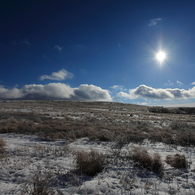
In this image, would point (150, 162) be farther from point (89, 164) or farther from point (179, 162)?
point (89, 164)

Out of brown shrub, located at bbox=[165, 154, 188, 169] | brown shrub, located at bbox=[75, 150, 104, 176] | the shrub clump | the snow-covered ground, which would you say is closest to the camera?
the snow-covered ground

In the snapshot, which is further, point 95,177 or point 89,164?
point 89,164

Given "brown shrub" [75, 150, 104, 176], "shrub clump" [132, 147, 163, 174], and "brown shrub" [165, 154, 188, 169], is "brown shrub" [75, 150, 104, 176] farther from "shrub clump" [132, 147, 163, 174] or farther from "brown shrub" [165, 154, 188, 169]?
"brown shrub" [165, 154, 188, 169]

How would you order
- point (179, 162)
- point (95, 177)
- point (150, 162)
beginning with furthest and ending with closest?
point (179, 162) < point (150, 162) < point (95, 177)

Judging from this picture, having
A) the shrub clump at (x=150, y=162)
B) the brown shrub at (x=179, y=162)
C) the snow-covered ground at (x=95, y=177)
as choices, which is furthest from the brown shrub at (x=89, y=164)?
the brown shrub at (x=179, y=162)

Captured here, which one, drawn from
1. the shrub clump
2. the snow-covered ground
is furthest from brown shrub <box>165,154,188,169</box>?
the shrub clump

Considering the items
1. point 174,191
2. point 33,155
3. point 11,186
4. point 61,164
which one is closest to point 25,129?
point 33,155

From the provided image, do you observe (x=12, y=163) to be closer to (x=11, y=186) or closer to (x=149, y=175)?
(x=11, y=186)

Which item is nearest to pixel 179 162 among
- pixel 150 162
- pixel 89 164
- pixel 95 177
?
pixel 150 162

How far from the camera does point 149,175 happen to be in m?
3.71

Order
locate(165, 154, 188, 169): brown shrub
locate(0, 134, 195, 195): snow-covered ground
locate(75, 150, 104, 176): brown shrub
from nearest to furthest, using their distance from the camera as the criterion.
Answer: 1. locate(0, 134, 195, 195): snow-covered ground
2. locate(75, 150, 104, 176): brown shrub
3. locate(165, 154, 188, 169): brown shrub

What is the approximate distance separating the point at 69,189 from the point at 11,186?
1.38 meters

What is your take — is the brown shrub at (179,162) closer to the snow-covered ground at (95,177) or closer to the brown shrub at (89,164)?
the snow-covered ground at (95,177)

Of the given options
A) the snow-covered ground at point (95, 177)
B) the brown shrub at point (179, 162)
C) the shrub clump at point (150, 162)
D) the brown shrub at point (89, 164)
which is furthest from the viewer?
the brown shrub at point (179, 162)
